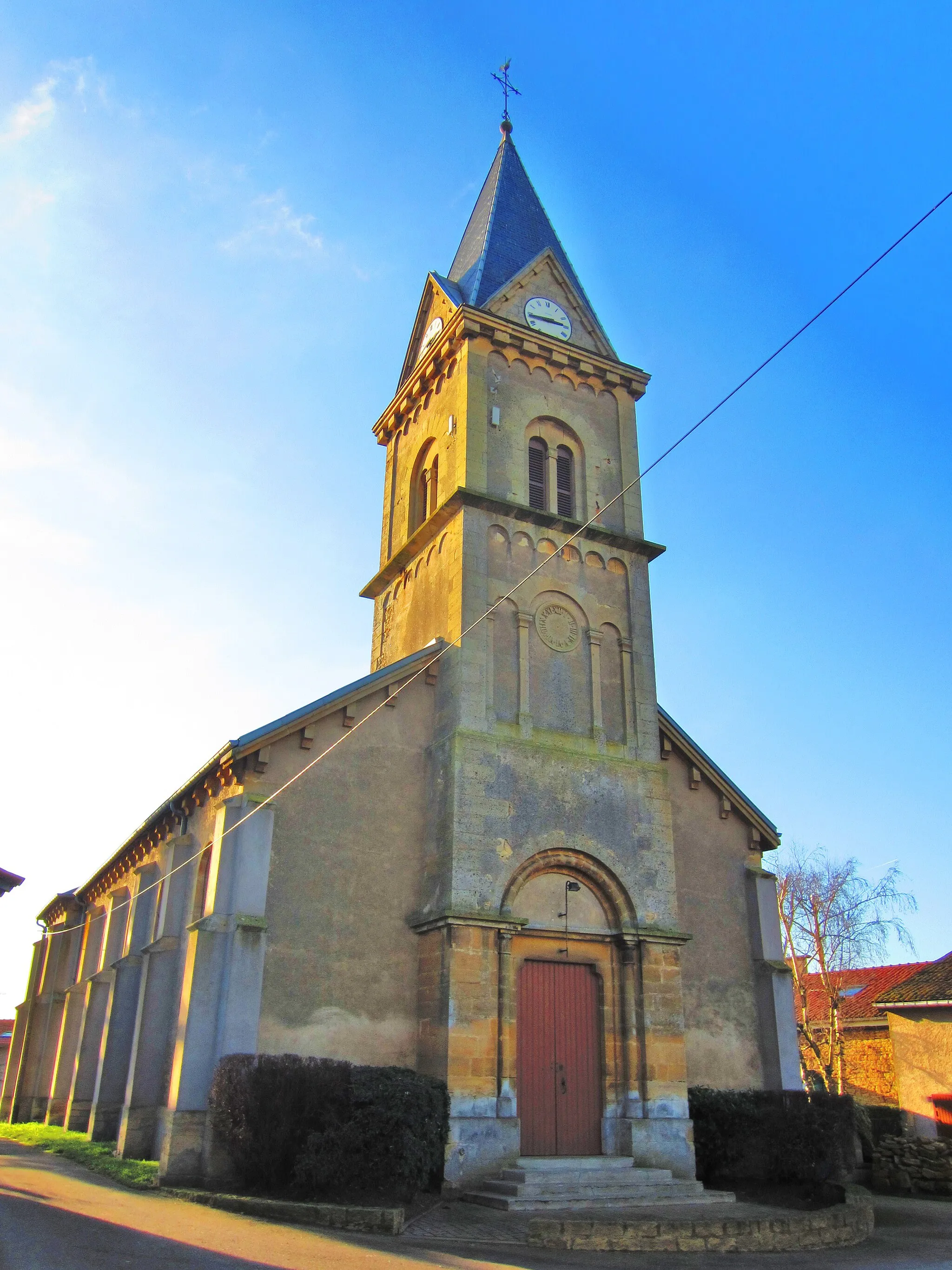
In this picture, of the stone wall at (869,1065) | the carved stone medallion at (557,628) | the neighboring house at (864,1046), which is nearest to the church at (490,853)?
the carved stone medallion at (557,628)

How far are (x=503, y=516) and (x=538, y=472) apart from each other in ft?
6.51

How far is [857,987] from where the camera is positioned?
1534 inches

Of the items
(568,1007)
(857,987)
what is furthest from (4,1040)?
(568,1007)

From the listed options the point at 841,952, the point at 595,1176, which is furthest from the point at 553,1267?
the point at 841,952

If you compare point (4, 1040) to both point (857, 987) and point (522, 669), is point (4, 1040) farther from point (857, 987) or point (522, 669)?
point (522, 669)

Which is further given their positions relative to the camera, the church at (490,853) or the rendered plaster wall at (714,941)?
the rendered plaster wall at (714,941)

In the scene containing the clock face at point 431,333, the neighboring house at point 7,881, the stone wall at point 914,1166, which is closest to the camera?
the neighboring house at point 7,881

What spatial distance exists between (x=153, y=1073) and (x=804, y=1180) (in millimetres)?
11319

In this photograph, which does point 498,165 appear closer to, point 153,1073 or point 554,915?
point 554,915

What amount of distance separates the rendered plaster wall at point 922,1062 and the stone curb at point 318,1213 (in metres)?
19.9

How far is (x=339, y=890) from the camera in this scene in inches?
669

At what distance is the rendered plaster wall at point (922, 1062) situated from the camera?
2653cm

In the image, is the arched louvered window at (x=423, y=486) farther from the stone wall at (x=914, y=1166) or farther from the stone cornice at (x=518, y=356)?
the stone wall at (x=914, y=1166)

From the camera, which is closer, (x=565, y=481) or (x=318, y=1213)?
(x=318, y=1213)
